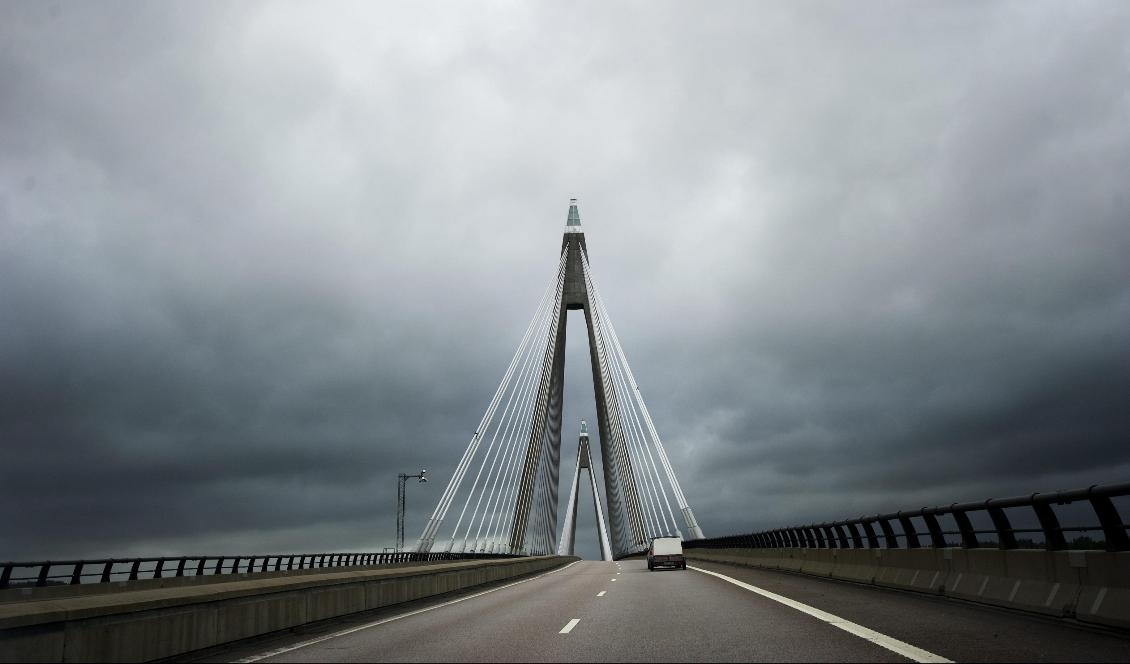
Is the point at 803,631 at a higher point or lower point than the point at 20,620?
lower

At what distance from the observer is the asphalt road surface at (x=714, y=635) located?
9.18m

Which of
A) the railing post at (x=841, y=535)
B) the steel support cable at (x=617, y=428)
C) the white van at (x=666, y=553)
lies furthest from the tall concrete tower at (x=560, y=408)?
the railing post at (x=841, y=535)

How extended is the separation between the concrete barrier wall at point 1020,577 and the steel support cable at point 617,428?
3779 cm

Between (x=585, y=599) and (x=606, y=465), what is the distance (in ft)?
159

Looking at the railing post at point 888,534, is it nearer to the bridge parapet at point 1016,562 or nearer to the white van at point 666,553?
the bridge parapet at point 1016,562

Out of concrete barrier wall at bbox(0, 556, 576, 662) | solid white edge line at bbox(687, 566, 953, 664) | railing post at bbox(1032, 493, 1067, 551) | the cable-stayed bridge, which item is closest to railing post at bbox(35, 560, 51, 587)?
the cable-stayed bridge

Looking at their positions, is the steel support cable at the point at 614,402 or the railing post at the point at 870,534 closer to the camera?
the railing post at the point at 870,534

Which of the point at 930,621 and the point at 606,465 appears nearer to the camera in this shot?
the point at 930,621

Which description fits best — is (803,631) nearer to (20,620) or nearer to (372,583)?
(20,620)

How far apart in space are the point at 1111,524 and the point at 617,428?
5033 centimetres

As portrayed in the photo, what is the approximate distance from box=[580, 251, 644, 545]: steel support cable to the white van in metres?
19.5

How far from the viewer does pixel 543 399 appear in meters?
58.8

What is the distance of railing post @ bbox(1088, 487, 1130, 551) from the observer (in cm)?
1036

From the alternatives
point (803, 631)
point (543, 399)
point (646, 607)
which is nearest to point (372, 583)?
point (646, 607)
